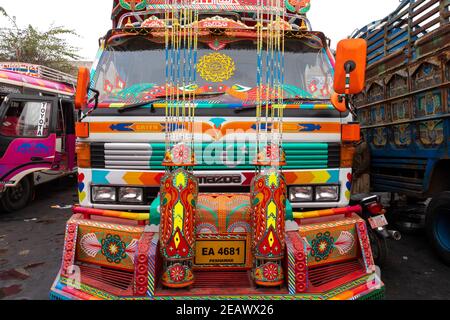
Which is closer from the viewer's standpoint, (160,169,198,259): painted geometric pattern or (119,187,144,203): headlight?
(160,169,198,259): painted geometric pattern

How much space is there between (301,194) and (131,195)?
4.75 ft

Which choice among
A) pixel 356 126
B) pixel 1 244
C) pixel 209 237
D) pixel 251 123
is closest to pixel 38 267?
pixel 1 244

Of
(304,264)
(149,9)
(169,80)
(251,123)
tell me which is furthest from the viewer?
(149,9)

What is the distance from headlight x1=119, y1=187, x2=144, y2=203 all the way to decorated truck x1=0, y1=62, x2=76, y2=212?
203 inches

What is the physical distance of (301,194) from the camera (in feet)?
10.4

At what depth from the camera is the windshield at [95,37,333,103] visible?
3462 millimetres

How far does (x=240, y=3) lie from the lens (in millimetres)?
4348

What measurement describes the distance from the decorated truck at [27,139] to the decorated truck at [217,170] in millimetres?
4717

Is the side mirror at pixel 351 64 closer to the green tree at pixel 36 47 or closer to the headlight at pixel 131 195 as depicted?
the headlight at pixel 131 195

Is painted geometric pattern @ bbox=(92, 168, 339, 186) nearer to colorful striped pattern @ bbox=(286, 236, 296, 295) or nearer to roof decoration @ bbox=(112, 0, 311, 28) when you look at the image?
colorful striped pattern @ bbox=(286, 236, 296, 295)

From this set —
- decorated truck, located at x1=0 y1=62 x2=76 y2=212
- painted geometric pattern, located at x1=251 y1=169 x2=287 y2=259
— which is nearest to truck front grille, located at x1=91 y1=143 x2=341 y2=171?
painted geometric pattern, located at x1=251 y1=169 x2=287 y2=259

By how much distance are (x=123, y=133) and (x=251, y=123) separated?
108 centimetres

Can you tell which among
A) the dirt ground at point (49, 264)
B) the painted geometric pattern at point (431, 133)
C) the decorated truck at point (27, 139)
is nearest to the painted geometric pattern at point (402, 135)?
the painted geometric pattern at point (431, 133)
